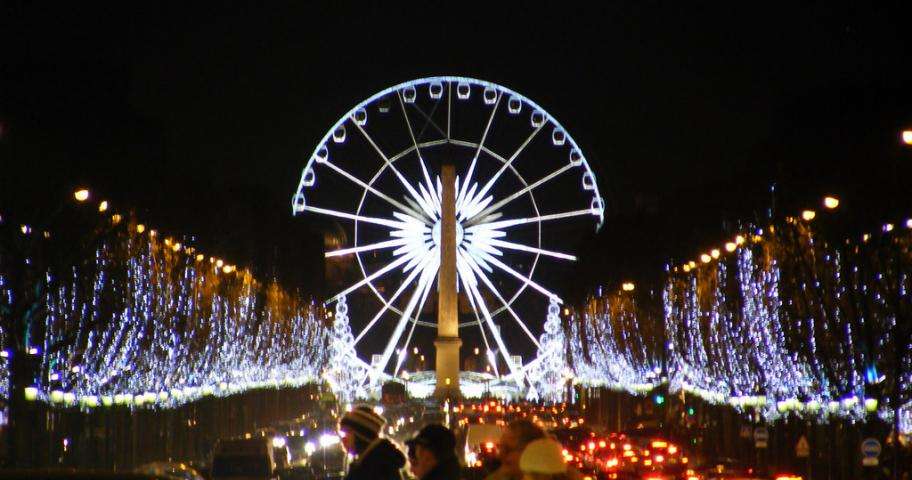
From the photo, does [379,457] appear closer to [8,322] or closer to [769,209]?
[8,322]

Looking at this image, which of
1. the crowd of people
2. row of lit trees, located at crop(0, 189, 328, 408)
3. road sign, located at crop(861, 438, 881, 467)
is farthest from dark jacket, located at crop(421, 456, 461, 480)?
row of lit trees, located at crop(0, 189, 328, 408)

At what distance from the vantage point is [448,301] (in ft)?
304

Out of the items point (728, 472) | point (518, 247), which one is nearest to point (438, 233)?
point (518, 247)

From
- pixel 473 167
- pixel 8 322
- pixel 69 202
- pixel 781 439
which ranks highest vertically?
pixel 473 167

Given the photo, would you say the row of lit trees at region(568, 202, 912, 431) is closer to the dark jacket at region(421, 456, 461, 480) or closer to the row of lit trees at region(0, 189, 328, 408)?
the row of lit trees at region(0, 189, 328, 408)

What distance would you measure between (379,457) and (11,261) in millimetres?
28133

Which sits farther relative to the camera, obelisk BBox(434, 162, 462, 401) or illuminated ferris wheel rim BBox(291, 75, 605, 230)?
A: obelisk BBox(434, 162, 462, 401)

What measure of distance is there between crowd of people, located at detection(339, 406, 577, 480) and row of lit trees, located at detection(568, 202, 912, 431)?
27839mm

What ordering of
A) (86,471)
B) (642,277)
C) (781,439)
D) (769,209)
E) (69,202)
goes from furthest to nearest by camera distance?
(642,277) → (781,439) → (769,209) → (69,202) → (86,471)

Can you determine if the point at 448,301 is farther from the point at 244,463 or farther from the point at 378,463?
the point at 378,463

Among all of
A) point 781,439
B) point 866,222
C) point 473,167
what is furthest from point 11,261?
point 473,167

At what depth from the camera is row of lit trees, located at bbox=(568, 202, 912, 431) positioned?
131ft

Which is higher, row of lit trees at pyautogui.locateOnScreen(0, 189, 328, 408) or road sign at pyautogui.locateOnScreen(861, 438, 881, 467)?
row of lit trees at pyautogui.locateOnScreen(0, 189, 328, 408)

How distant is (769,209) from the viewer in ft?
164
